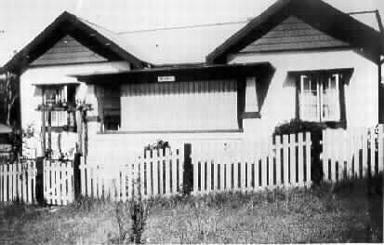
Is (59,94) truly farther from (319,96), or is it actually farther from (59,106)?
(319,96)

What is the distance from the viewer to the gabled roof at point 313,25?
629 centimetres

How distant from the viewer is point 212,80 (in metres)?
7.30

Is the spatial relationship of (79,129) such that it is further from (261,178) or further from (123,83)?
(261,178)

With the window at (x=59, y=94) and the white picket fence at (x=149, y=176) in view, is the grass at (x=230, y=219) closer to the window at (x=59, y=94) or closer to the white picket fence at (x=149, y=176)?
the white picket fence at (x=149, y=176)

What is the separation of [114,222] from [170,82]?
10.5 feet

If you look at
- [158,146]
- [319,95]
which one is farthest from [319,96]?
[158,146]

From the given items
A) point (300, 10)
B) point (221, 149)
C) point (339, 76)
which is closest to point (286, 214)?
point (221, 149)

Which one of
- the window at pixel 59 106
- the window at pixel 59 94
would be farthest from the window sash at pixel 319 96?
the window at pixel 59 94

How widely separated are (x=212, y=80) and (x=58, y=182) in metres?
3.28

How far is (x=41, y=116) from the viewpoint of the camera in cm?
815

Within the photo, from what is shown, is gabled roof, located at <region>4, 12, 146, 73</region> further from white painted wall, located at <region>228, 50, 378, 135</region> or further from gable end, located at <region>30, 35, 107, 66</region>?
white painted wall, located at <region>228, 50, 378, 135</region>

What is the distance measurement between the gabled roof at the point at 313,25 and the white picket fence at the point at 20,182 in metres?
3.88

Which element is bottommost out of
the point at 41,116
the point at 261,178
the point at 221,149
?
the point at 261,178

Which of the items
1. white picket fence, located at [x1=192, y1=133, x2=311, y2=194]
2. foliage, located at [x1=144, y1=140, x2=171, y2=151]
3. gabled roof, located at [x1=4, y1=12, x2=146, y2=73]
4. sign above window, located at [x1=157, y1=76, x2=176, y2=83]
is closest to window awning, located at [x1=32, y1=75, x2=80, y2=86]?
gabled roof, located at [x1=4, y1=12, x2=146, y2=73]
